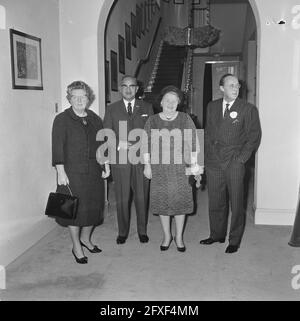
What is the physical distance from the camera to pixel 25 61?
4172 millimetres

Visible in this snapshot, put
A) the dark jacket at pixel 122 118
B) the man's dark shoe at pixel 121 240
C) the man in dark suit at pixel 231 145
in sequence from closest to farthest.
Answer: the man in dark suit at pixel 231 145, the dark jacket at pixel 122 118, the man's dark shoe at pixel 121 240

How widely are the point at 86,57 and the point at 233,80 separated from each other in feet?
6.48

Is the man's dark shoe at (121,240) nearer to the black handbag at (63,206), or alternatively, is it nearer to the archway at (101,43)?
the black handbag at (63,206)

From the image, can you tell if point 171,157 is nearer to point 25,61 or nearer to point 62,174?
point 62,174

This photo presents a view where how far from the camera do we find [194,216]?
5582 millimetres

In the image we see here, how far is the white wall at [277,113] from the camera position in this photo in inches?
192

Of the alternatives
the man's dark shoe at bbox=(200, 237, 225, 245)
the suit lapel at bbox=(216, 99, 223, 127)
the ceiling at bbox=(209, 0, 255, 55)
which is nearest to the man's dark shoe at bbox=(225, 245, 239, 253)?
the man's dark shoe at bbox=(200, 237, 225, 245)

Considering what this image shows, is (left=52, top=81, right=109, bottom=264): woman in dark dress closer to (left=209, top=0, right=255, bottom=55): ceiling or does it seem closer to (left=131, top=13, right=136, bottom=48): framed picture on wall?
(left=131, top=13, right=136, bottom=48): framed picture on wall

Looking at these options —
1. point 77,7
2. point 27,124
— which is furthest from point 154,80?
point 27,124

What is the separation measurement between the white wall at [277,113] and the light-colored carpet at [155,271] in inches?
18.0

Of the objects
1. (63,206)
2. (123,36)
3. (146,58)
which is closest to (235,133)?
(63,206)

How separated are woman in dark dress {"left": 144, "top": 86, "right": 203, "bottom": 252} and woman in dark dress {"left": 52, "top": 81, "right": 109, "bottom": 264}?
1.69 ft

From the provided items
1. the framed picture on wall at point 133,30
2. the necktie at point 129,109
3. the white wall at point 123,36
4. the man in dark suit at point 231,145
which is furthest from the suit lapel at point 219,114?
the framed picture on wall at point 133,30

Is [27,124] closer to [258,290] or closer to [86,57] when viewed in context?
[86,57]
